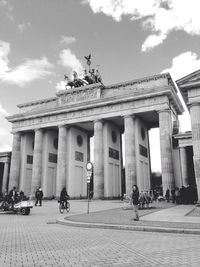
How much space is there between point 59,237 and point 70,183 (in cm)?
3607

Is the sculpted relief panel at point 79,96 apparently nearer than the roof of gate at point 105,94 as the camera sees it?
No

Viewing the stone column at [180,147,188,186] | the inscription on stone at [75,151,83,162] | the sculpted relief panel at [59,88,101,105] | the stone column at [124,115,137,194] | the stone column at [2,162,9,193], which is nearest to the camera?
the stone column at [180,147,188,186]

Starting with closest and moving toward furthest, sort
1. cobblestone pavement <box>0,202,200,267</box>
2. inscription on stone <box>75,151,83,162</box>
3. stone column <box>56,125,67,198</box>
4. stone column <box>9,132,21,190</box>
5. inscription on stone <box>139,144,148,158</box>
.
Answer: cobblestone pavement <box>0,202,200,267</box> → inscription on stone <box>139,144,148,158</box> → stone column <box>56,125,67,198</box> → stone column <box>9,132,21,190</box> → inscription on stone <box>75,151,83,162</box>

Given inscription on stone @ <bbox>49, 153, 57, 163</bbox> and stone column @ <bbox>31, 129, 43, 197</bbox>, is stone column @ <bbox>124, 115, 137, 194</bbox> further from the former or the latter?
inscription on stone @ <bbox>49, 153, 57, 163</bbox>

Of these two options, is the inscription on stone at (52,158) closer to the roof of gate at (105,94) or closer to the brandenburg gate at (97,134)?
the brandenburg gate at (97,134)

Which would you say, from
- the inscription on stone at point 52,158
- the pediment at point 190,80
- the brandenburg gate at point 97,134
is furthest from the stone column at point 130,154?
the inscription on stone at point 52,158

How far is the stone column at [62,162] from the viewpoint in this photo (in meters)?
43.5

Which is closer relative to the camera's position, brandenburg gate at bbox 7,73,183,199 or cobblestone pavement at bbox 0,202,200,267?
cobblestone pavement at bbox 0,202,200,267

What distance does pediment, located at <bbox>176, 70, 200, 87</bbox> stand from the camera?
24.0 meters

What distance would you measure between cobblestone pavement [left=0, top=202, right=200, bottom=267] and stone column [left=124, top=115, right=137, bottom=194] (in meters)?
27.8

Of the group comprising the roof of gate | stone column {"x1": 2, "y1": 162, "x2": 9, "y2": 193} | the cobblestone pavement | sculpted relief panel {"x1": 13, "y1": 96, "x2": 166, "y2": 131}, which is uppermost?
the roof of gate

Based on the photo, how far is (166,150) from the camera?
3675 cm

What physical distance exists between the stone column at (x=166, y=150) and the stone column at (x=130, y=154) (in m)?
4.24

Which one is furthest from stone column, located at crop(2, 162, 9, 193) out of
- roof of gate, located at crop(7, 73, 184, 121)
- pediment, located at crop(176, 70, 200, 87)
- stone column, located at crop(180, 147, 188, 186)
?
pediment, located at crop(176, 70, 200, 87)
